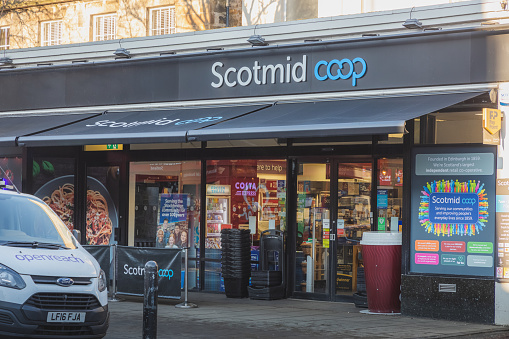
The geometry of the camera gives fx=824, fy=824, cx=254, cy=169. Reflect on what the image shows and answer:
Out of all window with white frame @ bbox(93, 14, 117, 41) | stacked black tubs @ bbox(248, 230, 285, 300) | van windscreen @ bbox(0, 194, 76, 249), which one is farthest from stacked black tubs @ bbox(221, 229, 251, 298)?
window with white frame @ bbox(93, 14, 117, 41)

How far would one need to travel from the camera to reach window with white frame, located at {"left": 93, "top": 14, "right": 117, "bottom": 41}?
26562 mm

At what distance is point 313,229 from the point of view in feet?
47.1

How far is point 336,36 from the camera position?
13.4m

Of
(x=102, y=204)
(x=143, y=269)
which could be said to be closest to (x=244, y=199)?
(x=143, y=269)

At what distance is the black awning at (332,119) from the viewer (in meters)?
11.1

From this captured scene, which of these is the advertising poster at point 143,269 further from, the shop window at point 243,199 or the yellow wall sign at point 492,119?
the yellow wall sign at point 492,119

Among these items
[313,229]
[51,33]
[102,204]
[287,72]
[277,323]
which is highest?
[51,33]

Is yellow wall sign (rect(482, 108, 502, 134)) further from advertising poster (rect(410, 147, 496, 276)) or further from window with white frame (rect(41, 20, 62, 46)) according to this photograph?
window with white frame (rect(41, 20, 62, 46))

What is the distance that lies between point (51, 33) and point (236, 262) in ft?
52.3

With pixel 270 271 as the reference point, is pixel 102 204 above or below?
above

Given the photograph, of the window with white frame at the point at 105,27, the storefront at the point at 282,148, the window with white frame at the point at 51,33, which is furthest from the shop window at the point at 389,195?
the window with white frame at the point at 51,33

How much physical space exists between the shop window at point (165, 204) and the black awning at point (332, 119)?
3.12m

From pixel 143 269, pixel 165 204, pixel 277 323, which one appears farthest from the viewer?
pixel 165 204

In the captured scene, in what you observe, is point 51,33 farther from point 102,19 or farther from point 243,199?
point 243,199
